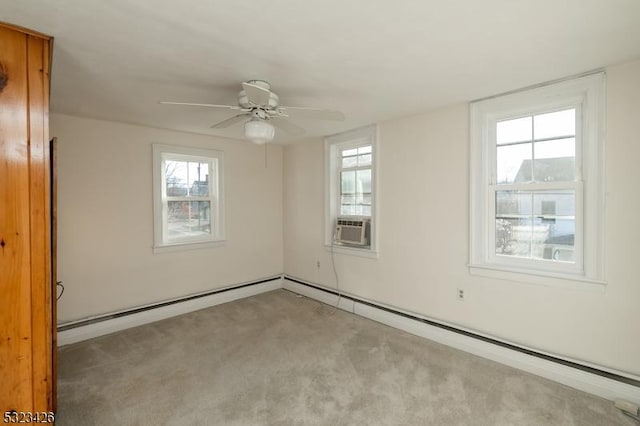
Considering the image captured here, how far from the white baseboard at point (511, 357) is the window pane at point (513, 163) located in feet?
5.04

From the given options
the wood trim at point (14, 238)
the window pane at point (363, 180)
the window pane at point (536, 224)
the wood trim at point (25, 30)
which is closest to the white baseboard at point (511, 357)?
the window pane at point (536, 224)

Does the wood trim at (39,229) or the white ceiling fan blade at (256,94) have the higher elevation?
the white ceiling fan blade at (256,94)

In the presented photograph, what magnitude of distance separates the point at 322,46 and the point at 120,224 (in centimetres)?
312

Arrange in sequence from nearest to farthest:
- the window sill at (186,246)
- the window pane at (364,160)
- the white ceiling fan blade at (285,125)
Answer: the white ceiling fan blade at (285,125)
the window sill at (186,246)
the window pane at (364,160)

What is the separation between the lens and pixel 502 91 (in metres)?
2.63

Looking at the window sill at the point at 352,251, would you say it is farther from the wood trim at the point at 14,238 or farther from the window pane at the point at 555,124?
the wood trim at the point at 14,238

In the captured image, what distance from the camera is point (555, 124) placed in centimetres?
252

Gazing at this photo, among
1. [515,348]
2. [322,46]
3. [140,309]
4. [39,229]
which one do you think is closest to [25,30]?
[39,229]

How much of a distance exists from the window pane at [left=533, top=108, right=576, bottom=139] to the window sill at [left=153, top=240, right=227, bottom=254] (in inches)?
155

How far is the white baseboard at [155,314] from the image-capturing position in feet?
10.5

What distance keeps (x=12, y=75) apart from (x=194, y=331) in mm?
2766

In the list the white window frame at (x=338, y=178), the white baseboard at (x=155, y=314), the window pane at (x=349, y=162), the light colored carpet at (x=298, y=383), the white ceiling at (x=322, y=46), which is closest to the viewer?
the white ceiling at (x=322, y=46)

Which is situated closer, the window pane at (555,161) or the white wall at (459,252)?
the white wall at (459,252)

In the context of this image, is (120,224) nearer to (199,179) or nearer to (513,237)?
(199,179)
